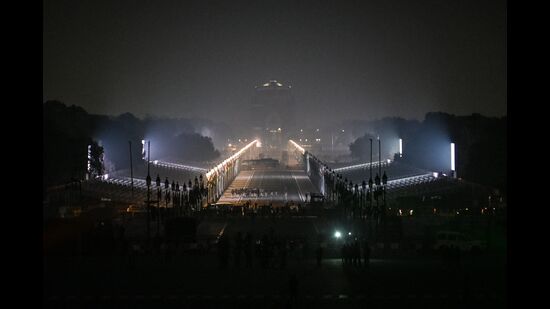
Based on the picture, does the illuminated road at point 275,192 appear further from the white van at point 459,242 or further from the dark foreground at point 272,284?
the dark foreground at point 272,284

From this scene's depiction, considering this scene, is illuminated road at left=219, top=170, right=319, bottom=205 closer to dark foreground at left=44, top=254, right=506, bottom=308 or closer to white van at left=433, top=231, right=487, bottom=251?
white van at left=433, top=231, right=487, bottom=251

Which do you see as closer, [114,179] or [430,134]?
[114,179]

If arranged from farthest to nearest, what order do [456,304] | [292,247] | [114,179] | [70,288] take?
1. [114,179]
2. [292,247]
3. [70,288]
4. [456,304]

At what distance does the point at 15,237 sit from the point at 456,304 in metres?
9.74

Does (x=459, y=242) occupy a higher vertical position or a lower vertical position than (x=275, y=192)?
lower

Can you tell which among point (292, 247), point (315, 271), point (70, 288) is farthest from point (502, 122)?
point (70, 288)

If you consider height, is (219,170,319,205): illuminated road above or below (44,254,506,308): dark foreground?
above

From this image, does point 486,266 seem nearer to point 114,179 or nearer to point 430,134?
point 114,179

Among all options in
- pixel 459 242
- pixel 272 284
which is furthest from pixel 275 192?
pixel 272 284

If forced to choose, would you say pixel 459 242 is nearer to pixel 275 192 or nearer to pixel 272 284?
pixel 272 284

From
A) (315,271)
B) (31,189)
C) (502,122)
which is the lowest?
(315,271)

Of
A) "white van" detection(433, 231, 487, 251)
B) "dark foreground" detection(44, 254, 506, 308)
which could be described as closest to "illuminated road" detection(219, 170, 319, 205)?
"white van" detection(433, 231, 487, 251)

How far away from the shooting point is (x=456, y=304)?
44.8ft

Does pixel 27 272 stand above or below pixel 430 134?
below
